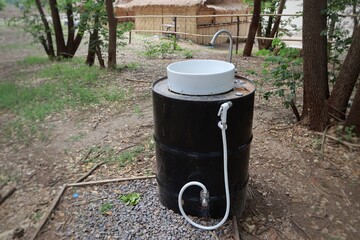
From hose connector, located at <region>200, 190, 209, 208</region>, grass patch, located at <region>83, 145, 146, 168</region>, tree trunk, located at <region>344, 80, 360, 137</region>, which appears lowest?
grass patch, located at <region>83, 145, 146, 168</region>

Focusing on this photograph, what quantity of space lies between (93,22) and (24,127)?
424 cm

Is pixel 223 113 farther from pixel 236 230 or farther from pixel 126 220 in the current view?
pixel 126 220

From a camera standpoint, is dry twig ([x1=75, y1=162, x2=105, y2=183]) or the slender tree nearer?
dry twig ([x1=75, y1=162, x2=105, y2=183])

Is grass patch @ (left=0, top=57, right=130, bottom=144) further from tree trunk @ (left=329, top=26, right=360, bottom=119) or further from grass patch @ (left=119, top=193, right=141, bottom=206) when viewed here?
tree trunk @ (left=329, top=26, right=360, bottom=119)

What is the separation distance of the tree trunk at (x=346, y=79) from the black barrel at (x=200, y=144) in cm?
189

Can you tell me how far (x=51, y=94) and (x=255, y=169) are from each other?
4243 millimetres

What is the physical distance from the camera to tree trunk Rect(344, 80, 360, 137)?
11.6 feet

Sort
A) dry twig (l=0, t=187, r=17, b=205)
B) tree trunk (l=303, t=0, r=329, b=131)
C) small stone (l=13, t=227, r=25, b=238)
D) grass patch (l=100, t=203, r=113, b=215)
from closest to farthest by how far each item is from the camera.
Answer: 1. small stone (l=13, t=227, r=25, b=238)
2. grass patch (l=100, t=203, r=113, b=215)
3. dry twig (l=0, t=187, r=17, b=205)
4. tree trunk (l=303, t=0, r=329, b=131)

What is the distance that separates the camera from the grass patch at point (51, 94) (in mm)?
4770

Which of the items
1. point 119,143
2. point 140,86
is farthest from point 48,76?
point 119,143

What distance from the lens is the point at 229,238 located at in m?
2.34

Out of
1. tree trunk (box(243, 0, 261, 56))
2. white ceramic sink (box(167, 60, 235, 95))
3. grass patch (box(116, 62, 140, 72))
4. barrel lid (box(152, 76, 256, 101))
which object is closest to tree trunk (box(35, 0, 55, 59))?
grass patch (box(116, 62, 140, 72))

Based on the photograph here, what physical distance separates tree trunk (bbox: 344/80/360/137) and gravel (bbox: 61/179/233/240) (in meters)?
2.21


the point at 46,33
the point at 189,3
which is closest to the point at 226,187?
the point at 46,33
